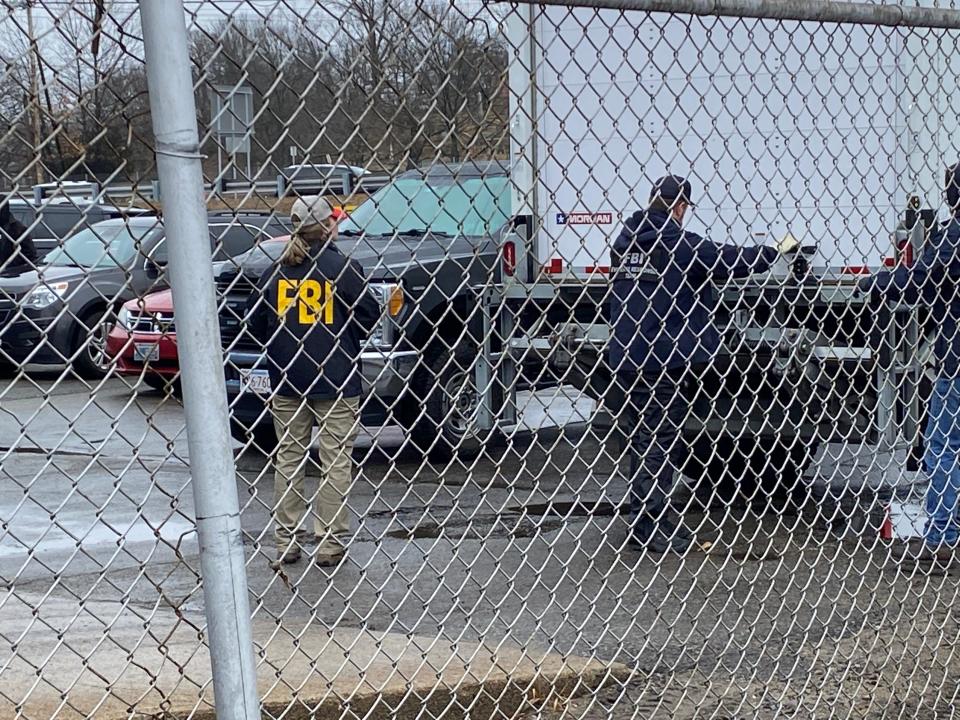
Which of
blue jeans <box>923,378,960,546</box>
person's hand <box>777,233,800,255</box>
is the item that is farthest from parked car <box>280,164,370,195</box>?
blue jeans <box>923,378,960,546</box>

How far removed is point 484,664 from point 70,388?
1142cm

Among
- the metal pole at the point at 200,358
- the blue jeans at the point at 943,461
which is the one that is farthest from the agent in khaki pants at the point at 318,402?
the blue jeans at the point at 943,461

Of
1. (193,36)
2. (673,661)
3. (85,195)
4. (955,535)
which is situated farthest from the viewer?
(955,535)

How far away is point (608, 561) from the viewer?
730cm

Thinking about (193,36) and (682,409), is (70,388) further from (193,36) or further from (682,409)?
(193,36)

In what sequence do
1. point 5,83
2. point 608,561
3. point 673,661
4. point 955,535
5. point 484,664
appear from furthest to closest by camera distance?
point 608,561 < point 955,535 < point 673,661 < point 484,664 < point 5,83

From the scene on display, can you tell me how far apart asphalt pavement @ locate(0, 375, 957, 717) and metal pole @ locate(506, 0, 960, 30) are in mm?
1061

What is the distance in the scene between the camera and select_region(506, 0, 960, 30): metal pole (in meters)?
3.12

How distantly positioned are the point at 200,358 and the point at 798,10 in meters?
2.07

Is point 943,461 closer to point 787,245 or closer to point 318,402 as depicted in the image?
point 787,245

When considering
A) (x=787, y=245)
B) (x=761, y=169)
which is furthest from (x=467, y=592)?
(x=761, y=169)

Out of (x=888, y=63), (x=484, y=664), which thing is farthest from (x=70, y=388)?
(x=484, y=664)

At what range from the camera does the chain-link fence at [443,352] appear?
2.34 m

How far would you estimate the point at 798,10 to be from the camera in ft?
11.6
